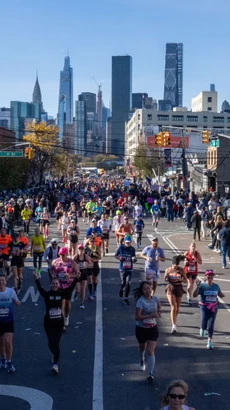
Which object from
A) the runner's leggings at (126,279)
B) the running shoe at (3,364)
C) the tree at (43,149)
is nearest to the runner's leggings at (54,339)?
the running shoe at (3,364)

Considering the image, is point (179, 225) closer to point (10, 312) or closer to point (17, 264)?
point (17, 264)

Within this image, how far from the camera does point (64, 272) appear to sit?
43.9ft

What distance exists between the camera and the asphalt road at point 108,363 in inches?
353

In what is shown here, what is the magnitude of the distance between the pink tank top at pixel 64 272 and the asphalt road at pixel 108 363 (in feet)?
3.05

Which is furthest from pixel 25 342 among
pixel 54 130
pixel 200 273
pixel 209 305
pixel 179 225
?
pixel 54 130

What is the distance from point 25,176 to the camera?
2472 inches

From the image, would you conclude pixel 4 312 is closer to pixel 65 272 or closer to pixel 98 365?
pixel 98 365

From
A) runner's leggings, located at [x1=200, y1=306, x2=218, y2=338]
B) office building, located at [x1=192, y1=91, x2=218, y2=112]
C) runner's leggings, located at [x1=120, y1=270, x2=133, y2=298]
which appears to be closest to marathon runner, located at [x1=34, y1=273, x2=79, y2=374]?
runner's leggings, located at [x1=200, y1=306, x2=218, y2=338]

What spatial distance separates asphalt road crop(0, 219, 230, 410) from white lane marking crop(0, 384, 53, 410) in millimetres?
13

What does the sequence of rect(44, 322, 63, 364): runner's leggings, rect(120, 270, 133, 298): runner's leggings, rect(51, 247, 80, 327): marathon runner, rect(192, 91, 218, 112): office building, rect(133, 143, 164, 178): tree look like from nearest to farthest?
rect(44, 322, 63, 364): runner's leggings, rect(51, 247, 80, 327): marathon runner, rect(120, 270, 133, 298): runner's leggings, rect(133, 143, 164, 178): tree, rect(192, 91, 218, 112): office building

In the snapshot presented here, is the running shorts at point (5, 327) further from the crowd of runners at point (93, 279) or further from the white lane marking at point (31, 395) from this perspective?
the white lane marking at point (31, 395)

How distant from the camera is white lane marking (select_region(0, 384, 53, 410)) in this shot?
8711 millimetres

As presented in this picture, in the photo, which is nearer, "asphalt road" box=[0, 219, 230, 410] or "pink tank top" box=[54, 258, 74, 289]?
"asphalt road" box=[0, 219, 230, 410]

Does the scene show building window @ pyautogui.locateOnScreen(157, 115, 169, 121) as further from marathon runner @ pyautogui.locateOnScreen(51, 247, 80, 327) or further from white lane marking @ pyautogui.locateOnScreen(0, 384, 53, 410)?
white lane marking @ pyautogui.locateOnScreen(0, 384, 53, 410)
